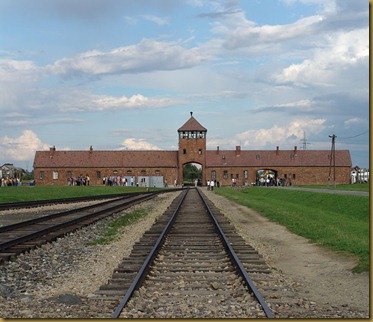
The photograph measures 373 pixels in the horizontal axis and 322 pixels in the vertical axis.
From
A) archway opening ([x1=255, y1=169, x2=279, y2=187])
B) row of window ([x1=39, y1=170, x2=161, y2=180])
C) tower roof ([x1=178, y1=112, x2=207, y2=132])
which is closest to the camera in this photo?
archway opening ([x1=255, y1=169, x2=279, y2=187])

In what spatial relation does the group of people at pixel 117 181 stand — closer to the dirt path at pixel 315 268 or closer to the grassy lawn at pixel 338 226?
the grassy lawn at pixel 338 226

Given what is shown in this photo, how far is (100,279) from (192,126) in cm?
10467

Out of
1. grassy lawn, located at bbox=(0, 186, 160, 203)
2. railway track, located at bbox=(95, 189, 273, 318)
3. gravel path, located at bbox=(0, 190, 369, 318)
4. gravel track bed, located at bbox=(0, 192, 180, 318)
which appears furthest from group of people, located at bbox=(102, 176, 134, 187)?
railway track, located at bbox=(95, 189, 273, 318)

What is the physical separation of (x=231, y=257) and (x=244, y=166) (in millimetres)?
100945

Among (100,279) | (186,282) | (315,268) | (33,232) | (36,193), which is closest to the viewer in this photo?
(186,282)

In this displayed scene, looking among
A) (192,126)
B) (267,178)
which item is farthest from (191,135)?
(267,178)

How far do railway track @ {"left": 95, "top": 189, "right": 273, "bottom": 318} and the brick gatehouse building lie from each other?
9620 centimetres

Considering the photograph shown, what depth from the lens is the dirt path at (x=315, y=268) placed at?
28.7 ft

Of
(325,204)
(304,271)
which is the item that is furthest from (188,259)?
(325,204)

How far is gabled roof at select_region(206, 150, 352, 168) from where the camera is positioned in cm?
11125

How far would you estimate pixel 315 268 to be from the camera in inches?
454

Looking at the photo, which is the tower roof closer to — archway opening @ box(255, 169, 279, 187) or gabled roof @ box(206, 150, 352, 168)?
gabled roof @ box(206, 150, 352, 168)

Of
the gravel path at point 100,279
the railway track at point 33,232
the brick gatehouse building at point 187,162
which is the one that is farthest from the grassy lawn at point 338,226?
the brick gatehouse building at point 187,162

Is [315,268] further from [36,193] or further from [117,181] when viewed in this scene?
[117,181]
